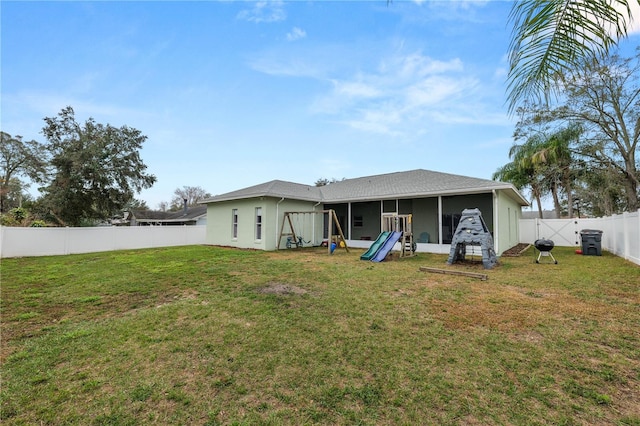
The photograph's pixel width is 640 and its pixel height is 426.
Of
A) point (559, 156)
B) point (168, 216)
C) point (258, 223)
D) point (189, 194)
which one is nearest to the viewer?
point (258, 223)

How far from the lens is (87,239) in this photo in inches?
501

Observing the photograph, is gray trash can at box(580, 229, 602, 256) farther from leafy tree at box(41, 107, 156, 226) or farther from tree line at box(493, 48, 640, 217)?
leafy tree at box(41, 107, 156, 226)

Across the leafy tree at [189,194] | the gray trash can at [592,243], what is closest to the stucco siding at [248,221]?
the gray trash can at [592,243]

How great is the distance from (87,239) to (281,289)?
1266cm

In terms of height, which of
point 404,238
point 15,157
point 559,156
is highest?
point 15,157

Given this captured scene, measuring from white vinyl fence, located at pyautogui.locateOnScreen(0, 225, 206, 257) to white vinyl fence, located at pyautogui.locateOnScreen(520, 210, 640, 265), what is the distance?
1902 cm

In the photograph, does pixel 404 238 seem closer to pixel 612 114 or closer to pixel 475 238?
pixel 475 238

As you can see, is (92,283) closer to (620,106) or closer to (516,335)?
(516,335)

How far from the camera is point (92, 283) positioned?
236 inches

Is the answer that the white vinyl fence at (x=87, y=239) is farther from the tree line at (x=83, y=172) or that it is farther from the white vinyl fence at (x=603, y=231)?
the white vinyl fence at (x=603, y=231)

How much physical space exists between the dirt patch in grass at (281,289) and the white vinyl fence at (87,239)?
39.7 ft

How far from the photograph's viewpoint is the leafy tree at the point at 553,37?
5.55ft

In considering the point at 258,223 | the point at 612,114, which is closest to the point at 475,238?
the point at 258,223

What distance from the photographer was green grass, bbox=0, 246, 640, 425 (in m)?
2.01
